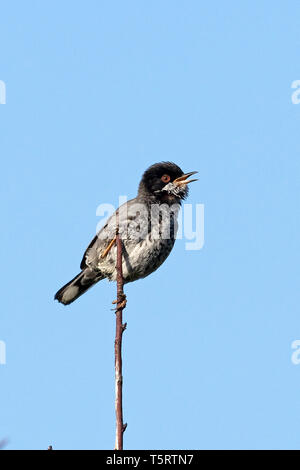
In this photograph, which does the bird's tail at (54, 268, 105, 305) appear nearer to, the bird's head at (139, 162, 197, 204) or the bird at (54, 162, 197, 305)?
the bird at (54, 162, 197, 305)

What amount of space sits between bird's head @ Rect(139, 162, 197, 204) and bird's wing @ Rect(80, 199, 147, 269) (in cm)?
31

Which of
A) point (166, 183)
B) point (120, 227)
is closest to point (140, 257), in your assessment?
point (120, 227)

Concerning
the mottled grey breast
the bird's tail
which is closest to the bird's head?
the mottled grey breast

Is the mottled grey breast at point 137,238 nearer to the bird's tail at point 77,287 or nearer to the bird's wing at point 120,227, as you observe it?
the bird's wing at point 120,227

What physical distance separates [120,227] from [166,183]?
3.60 feet

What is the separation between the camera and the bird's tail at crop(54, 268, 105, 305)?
9711mm

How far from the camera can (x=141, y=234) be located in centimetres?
876

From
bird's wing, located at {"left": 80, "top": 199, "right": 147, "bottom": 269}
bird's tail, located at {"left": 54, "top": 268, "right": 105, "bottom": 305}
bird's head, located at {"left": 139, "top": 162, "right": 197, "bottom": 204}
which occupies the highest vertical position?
bird's head, located at {"left": 139, "top": 162, "right": 197, "bottom": 204}

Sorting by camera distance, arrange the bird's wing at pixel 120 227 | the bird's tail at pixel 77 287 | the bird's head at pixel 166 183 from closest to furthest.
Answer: the bird's wing at pixel 120 227, the bird's head at pixel 166 183, the bird's tail at pixel 77 287

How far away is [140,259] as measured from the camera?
8805 mm

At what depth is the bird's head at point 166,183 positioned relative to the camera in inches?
375

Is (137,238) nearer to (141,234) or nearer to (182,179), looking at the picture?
(141,234)

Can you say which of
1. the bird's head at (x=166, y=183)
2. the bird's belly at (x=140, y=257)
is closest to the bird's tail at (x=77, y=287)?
the bird's belly at (x=140, y=257)
